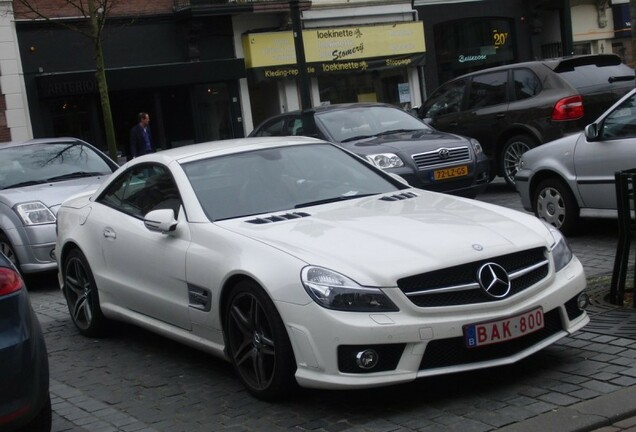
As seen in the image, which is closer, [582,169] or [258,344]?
[258,344]

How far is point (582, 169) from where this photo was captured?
29.8 ft

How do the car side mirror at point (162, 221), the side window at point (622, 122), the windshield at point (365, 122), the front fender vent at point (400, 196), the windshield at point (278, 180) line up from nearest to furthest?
the car side mirror at point (162, 221) < the windshield at point (278, 180) < the front fender vent at point (400, 196) < the side window at point (622, 122) < the windshield at point (365, 122)

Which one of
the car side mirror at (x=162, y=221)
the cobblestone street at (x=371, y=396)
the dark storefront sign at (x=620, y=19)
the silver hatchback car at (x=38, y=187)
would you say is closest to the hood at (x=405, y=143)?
the silver hatchback car at (x=38, y=187)

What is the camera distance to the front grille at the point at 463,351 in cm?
477

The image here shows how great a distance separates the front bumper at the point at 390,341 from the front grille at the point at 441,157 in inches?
254

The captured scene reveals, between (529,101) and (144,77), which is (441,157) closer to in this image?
(529,101)

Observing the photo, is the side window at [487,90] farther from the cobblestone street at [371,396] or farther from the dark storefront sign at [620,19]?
the dark storefront sign at [620,19]

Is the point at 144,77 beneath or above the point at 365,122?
above

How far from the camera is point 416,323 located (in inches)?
184

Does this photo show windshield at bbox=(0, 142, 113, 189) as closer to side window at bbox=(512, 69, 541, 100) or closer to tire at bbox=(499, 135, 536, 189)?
tire at bbox=(499, 135, 536, 189)

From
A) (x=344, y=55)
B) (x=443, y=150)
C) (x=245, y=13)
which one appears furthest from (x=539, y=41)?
(x=443, y=150)

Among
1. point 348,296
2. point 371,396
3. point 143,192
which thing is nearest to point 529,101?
point 143,192

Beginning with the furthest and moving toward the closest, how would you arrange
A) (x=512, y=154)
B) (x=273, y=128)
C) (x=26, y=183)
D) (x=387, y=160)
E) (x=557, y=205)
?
(x=273, y=128), (x=512, y=154), (x=387, y=160), (x=26, y=183), (x=557, y=205)

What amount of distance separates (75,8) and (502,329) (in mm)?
20074
